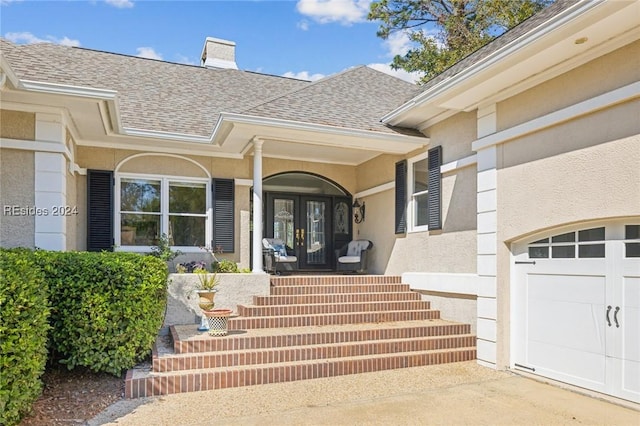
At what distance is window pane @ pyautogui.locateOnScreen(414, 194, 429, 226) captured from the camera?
8805mm

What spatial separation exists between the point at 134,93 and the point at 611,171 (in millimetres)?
9321

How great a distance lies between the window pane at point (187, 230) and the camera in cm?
934

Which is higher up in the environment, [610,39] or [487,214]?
[610,39]

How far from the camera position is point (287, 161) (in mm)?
10570

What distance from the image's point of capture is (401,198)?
934 cm

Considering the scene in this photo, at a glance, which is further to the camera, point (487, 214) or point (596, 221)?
point (487, 214)

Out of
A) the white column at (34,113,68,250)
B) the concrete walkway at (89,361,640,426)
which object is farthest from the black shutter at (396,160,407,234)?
the white column at (34,113,68,250)

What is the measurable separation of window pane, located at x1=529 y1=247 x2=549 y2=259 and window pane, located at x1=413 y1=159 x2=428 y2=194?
291 cm

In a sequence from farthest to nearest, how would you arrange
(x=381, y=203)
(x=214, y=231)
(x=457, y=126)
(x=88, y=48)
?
1. (x=88, y=48)
2. (x=381, y=203)
3. (x=214, y=231)
4. (x=457, y=126)

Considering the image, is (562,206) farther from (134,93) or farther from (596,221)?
(134,93)

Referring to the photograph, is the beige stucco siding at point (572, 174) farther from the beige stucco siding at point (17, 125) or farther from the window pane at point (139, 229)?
the beige stucco siding at point (17, 125)

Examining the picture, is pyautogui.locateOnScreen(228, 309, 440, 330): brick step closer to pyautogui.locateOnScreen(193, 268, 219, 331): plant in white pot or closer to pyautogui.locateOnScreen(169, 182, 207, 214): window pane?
pyautogui.locateOnScreen(193, 268, 219, 331): plant in white pot

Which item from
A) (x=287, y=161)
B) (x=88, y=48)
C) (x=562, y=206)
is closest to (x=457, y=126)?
(x=562, y=206)

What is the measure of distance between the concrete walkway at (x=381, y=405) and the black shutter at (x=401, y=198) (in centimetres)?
390
